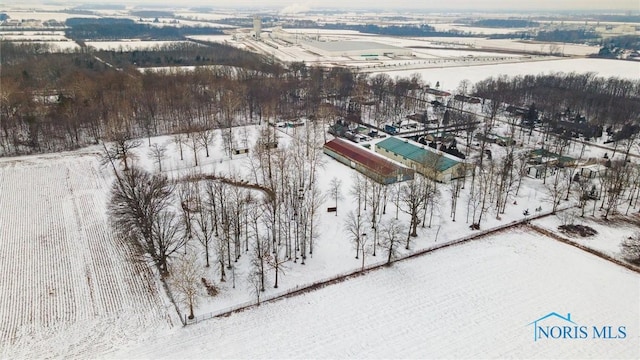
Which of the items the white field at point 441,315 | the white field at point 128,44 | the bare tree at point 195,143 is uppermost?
the white field at point 128,44

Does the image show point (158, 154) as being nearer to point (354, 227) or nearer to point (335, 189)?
point (335, 189)

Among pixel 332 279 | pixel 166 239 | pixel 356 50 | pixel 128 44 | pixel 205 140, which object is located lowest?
pixel 332 279

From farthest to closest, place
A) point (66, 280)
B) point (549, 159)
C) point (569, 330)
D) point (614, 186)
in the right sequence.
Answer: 1. point (549, 159)
2. point (614, 186)
3. point (66, 280)
4. point (569, 330)

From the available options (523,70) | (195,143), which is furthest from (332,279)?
(523,70)

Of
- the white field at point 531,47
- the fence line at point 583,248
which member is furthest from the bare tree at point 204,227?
the white field at point 531,47

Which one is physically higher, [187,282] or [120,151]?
[120,151]

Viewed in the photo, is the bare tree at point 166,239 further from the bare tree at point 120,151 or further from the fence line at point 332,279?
the bare tree at point 120,151
